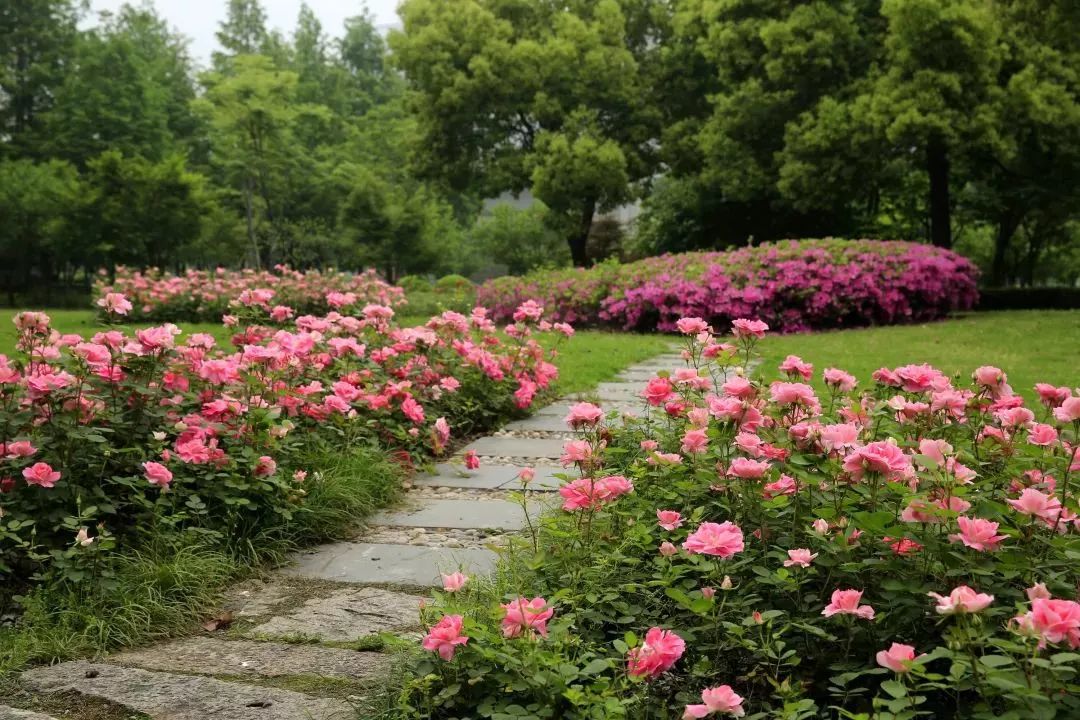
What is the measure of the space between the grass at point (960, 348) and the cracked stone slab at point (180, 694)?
14.6 feet

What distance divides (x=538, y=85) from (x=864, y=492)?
18972 millimetres

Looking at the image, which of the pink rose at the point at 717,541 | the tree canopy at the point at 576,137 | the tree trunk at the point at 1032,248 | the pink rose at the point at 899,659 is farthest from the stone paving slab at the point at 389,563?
the tree trunk at the point at 1032,248

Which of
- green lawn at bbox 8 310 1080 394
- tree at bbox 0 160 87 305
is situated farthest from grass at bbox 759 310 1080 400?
tree at bbox 0 160 87 305

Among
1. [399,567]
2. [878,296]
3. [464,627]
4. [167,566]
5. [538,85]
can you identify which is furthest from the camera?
[538,85]

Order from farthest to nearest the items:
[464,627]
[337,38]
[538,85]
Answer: [337,38] < [538,85] < [464,627]

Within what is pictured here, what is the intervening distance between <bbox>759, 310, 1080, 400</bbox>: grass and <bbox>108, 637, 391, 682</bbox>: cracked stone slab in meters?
4.21

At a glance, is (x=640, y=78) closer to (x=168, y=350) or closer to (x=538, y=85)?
(x=538, y=85)

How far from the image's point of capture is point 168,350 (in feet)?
10.1

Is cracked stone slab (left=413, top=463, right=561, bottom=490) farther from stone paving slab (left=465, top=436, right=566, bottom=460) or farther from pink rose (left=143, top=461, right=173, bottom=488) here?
pink rose (left=143, top=461, right=173, bottom=488)

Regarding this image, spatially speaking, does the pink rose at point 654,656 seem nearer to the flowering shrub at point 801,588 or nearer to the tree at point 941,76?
the flowering shrub at point 801,588

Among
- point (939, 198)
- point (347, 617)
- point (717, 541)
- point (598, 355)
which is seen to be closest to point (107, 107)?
point (939, 198)

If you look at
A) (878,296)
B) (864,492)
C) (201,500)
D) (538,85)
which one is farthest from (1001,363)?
(538,85)

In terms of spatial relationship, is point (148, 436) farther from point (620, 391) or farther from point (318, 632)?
point (620, 391)

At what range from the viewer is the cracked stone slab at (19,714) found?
1.85m
